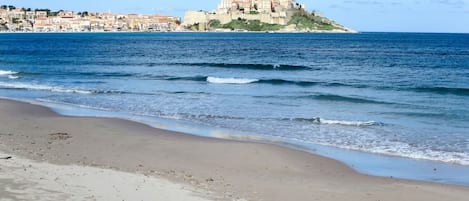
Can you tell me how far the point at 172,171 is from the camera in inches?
509

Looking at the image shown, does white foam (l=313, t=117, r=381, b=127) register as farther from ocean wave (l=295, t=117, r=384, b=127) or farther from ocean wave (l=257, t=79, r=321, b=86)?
ocean wave (l=257, t=79, r=321, b=86)

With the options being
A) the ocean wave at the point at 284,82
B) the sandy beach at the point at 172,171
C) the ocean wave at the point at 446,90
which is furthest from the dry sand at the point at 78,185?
the ocean wave at the point at 284,82

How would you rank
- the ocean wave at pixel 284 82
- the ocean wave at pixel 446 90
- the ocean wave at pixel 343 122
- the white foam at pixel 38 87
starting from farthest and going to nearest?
the ocean wave at pixel 284 82 → the white foam at pixel 38 87 → the ocean wave at pixel 446 90 → the ocean wave at pixel 343 122

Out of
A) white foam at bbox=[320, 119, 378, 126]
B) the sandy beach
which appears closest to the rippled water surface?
white foam at bbox=[320, 119, 378, 126]

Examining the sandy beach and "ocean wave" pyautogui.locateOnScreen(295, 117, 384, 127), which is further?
"ocean wave" pyautogui.locateOnScreen(295, 117, 384, 127)

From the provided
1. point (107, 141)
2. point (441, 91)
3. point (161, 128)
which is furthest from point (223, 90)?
point (107, 141)

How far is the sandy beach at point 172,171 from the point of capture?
10.7 metres

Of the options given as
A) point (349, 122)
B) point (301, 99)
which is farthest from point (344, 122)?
point (301, 99)

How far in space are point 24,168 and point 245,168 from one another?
16.1 feet

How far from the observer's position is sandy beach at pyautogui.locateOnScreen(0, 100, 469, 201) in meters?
10.7

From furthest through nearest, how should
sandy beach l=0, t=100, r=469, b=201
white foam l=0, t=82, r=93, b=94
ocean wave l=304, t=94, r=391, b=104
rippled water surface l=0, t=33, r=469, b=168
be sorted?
white foam l=0, t=82, r=93, b=94 < ocean wave l=304, t=94, r=391, b=104 < rippled water surface l=0, t=33, r=469, b=168 < sandy beach l=0, t=100, r=469, b=201

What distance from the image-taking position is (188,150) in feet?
52.2

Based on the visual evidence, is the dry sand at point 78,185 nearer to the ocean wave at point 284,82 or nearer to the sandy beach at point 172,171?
the sandy beach at point 172,171

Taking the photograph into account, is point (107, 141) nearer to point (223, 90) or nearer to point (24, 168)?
point (24, 168)
